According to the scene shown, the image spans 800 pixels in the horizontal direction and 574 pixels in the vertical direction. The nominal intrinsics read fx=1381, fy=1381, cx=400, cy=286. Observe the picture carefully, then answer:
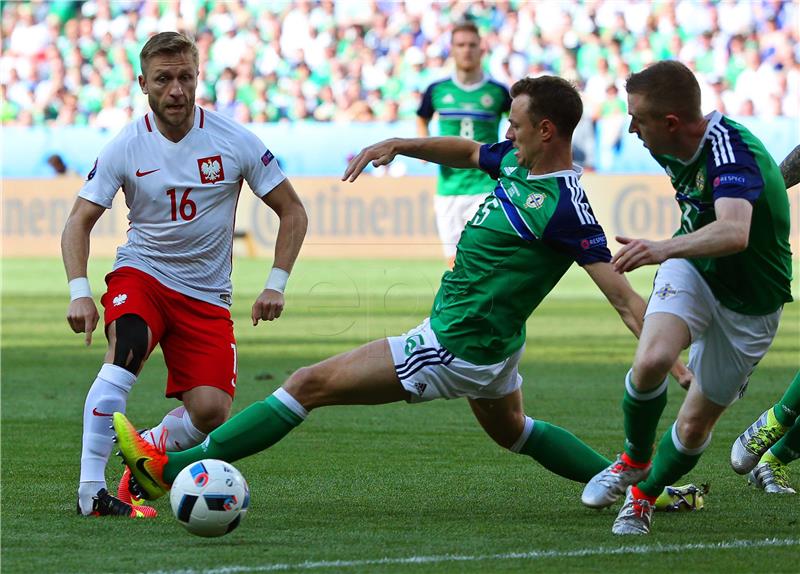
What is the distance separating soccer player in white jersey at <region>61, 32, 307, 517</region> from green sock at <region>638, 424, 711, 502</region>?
176 centimetres

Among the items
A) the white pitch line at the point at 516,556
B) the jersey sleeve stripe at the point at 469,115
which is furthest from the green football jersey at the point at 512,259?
the jersey sleeve stripe at the point at 469,115

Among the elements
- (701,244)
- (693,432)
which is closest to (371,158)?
(701,244)

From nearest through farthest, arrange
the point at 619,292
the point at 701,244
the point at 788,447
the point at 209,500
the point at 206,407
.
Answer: the point at 701,244
the point at 209,500
the point at 619,292
the point at 206,407
the point at 788,447

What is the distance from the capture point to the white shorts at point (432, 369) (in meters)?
5.55

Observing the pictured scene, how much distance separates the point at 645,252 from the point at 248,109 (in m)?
23.8

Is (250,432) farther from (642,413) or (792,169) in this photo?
(792,169)

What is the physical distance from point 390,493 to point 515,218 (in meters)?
1.61

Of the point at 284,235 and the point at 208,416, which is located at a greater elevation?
the point at 284,235

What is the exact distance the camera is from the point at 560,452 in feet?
20.5

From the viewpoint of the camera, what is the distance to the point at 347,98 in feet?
91.2

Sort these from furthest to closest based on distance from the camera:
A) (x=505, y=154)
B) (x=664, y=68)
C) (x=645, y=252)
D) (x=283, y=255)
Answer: (x=283, y=255)
(x=505, y=154)
(x=664, y=68)
(x=645, y=252)

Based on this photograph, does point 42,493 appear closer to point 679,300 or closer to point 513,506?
point 513,506

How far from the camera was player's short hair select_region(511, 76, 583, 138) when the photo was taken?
5633mm

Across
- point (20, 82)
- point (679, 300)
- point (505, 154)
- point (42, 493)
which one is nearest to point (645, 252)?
point (679, 300)
